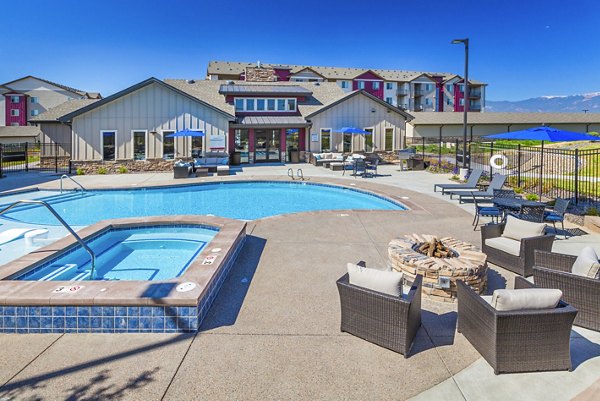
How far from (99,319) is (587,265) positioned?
5794 mm

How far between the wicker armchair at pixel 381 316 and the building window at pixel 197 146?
2151 centimetres

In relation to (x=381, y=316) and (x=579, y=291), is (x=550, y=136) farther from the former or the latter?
(x=381, y=316)

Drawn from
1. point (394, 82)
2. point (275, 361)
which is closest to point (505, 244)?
point (275, 361)

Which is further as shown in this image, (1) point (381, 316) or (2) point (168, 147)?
(2) point (168, 147)

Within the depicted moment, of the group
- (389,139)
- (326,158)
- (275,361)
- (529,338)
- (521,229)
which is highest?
(389,139)

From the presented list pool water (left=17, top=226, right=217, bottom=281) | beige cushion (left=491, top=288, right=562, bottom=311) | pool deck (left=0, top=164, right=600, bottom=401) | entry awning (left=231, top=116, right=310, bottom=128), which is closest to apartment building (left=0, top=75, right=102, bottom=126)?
Result: entry awning (left=231, top=116, right=310, bottom=128)

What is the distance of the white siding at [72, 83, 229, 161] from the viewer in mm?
22891

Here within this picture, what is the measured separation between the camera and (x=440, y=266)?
17.1ft

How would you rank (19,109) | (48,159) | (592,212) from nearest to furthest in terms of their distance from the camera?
(592,212) < (48,159) < (19,109)

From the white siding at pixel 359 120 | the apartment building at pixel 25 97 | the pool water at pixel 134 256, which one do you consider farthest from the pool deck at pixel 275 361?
the apartment building at pixel 25 97

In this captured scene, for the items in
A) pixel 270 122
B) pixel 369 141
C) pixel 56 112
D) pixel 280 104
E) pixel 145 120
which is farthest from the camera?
pixel 280 104

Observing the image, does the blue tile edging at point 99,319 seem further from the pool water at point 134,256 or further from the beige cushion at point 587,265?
the beige cushion at point 587,265

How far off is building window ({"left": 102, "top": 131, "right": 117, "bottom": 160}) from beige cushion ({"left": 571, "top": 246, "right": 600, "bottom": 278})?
24023 mm

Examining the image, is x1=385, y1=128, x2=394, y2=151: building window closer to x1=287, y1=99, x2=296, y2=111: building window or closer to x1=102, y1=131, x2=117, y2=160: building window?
x1=287, y1=99, x2=296, y2=111: building window
